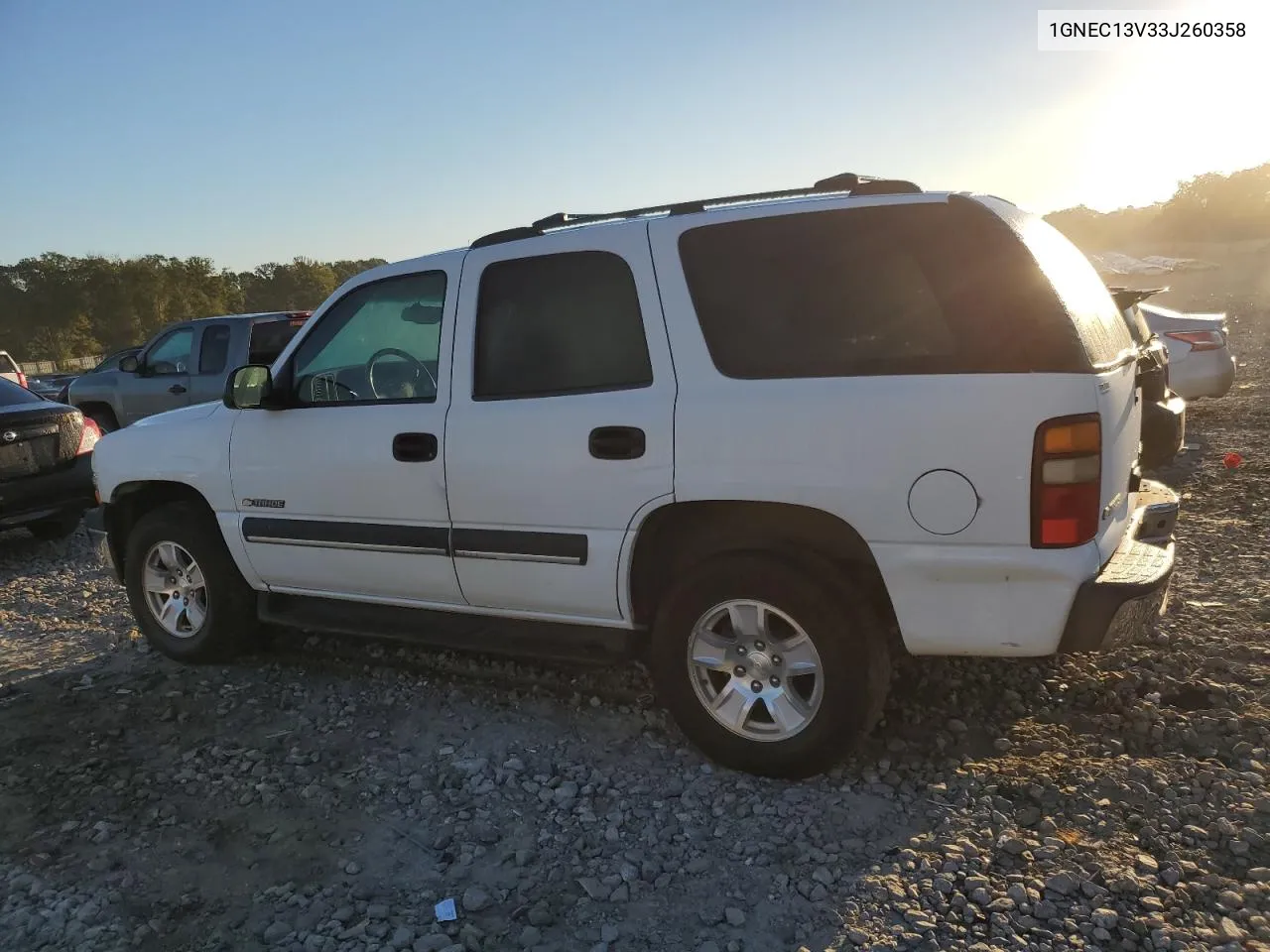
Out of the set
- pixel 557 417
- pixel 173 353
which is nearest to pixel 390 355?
pixel 557 417

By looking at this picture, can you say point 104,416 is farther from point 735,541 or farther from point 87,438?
point 735,541

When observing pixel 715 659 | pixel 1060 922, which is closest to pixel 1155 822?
pixel 1060 922

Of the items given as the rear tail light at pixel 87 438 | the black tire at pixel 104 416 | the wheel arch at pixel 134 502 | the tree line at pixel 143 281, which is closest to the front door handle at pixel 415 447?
the wheel arch at pixel 134 502

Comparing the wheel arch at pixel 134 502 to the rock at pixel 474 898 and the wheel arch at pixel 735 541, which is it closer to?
the wheel arch at pixel 735 541

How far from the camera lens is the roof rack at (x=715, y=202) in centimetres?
314

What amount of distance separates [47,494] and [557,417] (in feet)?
18.5

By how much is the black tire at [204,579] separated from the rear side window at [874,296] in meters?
2.81

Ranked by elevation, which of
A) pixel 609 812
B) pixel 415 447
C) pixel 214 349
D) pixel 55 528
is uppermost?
pixel 214 349

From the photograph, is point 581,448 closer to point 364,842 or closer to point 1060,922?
point 364,842

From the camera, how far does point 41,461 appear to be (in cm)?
698

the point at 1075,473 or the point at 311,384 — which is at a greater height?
the point at 311,384

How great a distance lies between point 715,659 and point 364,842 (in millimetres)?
1332

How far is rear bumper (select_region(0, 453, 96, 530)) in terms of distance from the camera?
6.72 m

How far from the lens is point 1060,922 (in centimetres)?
240
